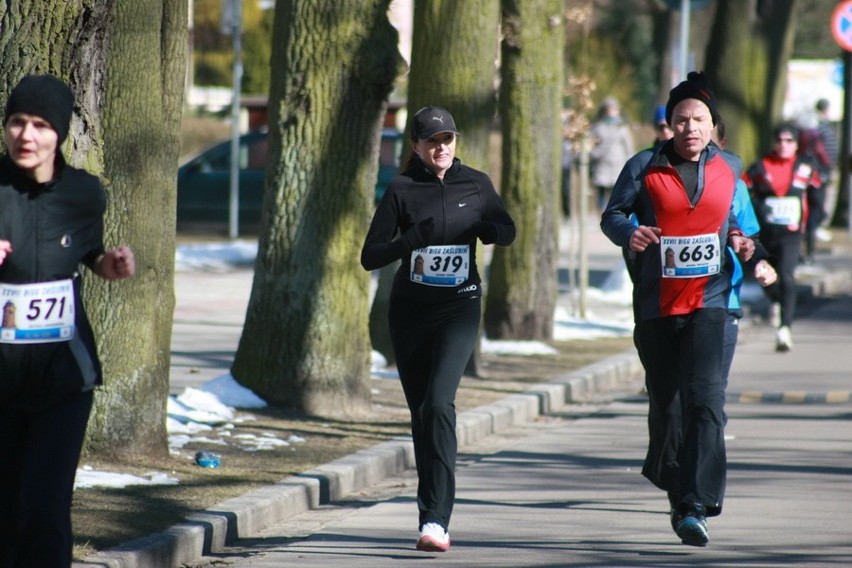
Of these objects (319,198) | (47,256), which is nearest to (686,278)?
(47,256)

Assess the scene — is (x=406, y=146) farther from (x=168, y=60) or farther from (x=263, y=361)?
(x=168, y=60)

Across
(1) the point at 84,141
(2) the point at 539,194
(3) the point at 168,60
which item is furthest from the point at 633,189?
(2) the point at 539,194

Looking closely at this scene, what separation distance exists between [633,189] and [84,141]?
2575 millimetres

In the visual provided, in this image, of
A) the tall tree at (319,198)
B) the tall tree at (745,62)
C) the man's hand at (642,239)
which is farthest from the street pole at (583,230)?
the man's hand at (642,239)

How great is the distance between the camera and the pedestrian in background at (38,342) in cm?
516

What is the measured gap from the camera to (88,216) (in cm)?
538

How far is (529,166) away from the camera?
15008 millimetres

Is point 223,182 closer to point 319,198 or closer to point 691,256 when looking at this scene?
point 319,198

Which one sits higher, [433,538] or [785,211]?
[785,211]

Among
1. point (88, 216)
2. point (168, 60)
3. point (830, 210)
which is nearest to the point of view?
point (88, 216)

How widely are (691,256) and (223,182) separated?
20959mm

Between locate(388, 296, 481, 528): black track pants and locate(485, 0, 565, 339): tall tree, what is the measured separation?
24.6 feet

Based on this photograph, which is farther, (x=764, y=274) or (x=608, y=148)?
(x=608, y=148)

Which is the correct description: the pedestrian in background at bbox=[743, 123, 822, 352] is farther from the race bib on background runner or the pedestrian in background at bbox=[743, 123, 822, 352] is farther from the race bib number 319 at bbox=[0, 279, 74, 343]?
the race bib number 319 at bbox=[0, 279, 74, 343]
